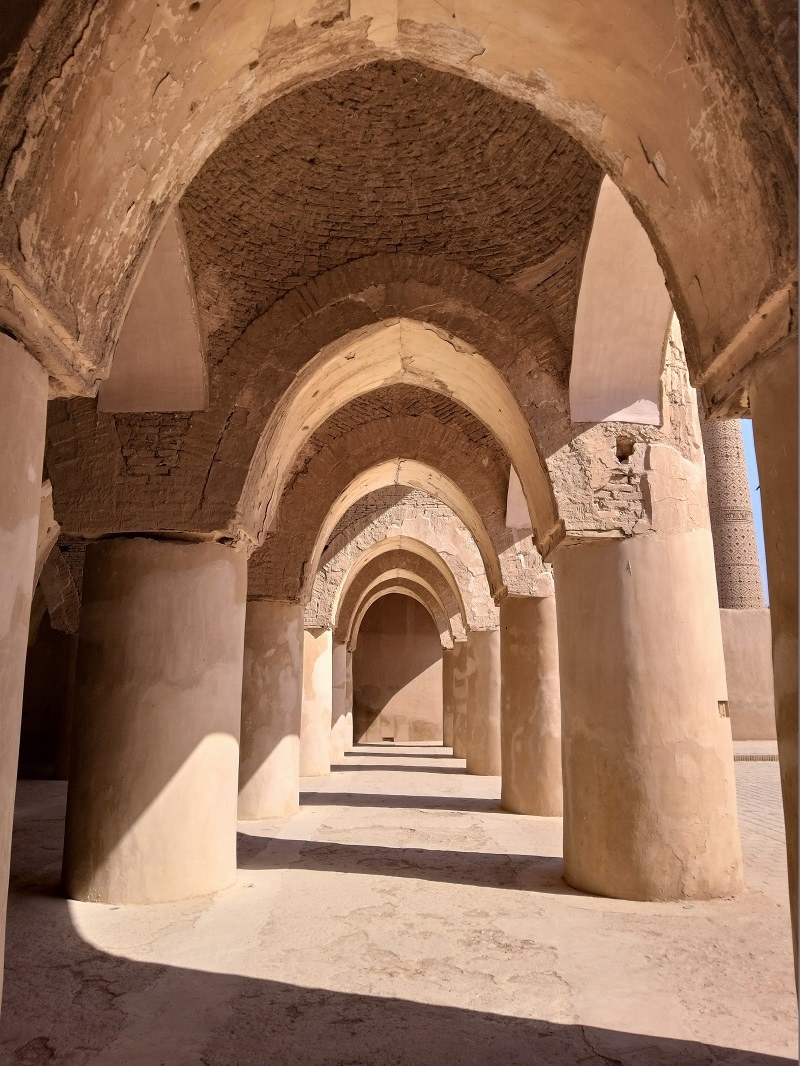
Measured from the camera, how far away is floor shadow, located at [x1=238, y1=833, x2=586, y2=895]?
591 centimetres

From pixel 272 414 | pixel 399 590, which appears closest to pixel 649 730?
pixel 272 414

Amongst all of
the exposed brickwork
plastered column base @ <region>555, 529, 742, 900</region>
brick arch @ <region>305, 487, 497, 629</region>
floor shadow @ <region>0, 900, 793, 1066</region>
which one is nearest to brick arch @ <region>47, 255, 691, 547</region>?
plastered column base @ <region>555, 529, 742, 900</region>

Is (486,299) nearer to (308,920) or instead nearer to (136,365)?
(136,365)

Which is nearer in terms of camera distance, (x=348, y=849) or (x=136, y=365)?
(x=136, y=365)

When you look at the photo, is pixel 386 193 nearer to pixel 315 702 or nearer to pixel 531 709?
pixel 531 709

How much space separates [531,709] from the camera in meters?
8.92

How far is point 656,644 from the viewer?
5.45m

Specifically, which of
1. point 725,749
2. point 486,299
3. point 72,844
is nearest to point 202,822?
point 72,844

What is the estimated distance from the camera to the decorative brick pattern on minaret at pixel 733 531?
18.2 metres

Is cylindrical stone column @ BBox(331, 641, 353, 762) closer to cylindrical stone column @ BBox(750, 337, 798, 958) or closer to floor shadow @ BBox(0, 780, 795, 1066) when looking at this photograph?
floor shadow @ BBox(0, 780, 795, 1066)

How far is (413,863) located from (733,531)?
45.8 ft

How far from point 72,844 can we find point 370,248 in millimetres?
4571

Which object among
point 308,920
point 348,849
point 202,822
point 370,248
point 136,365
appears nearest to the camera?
point 308,920

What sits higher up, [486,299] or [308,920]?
[486,299]
